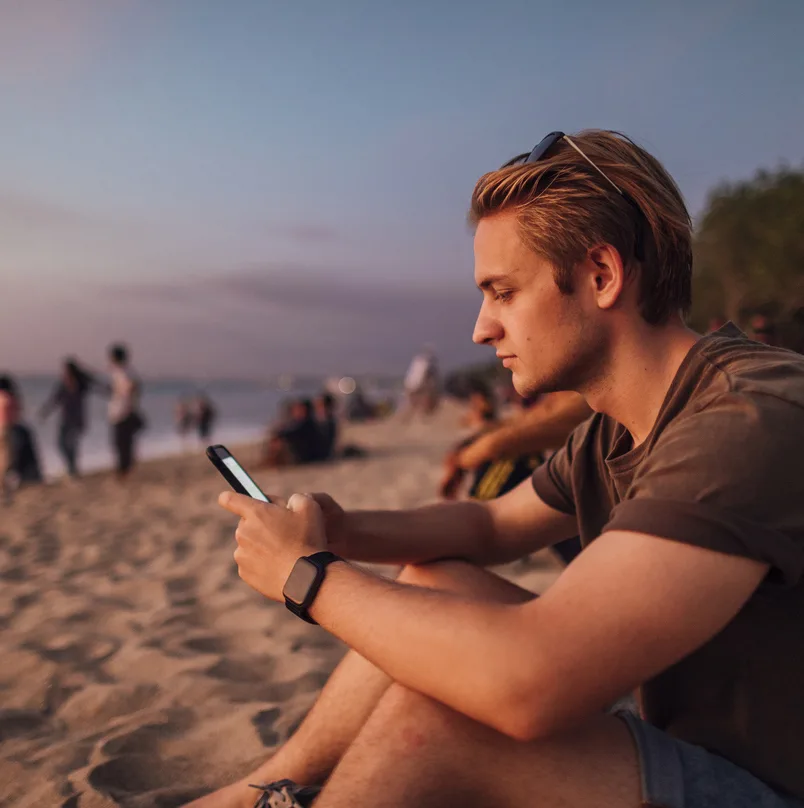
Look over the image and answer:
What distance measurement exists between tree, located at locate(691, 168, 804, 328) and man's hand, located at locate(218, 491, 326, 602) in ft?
97.1

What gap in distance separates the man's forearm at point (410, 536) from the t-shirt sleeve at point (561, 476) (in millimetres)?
228

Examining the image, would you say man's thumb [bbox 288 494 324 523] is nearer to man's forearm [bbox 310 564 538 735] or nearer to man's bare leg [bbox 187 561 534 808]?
Answer: man's forearm [bbox 310 564 538 735]

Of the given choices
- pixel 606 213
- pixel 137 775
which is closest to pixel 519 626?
pixel 606 213

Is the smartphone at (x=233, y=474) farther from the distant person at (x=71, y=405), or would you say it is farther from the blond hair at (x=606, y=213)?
the distant person at (x=71, y=405)

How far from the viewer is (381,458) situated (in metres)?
11.8

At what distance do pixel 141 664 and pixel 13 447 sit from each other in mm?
8563

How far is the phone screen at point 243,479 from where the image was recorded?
1965 millimetres

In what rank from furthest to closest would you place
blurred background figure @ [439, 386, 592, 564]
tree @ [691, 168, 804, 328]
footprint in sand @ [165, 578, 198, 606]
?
tree @ [691, 168, 804, 328]
footprint in sand @ [165, 578, 198, 606]
blurred background figure @ [439, 386, 592, 564]

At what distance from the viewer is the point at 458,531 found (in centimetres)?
215

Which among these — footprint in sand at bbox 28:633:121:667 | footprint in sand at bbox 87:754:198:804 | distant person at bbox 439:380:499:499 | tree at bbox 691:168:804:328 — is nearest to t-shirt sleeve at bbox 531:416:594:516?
footprint in sand at bbox 87:754:198:804

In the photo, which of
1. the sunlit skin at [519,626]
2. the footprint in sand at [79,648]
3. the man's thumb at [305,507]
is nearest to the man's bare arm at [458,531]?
the sunlit skin at [519,626]

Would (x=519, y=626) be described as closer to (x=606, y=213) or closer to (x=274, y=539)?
(x=274, y=539)

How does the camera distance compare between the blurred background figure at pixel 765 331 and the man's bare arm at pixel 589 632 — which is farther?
the blurred background figure at pixel 765 331

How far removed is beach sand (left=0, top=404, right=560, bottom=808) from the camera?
2.33 m
